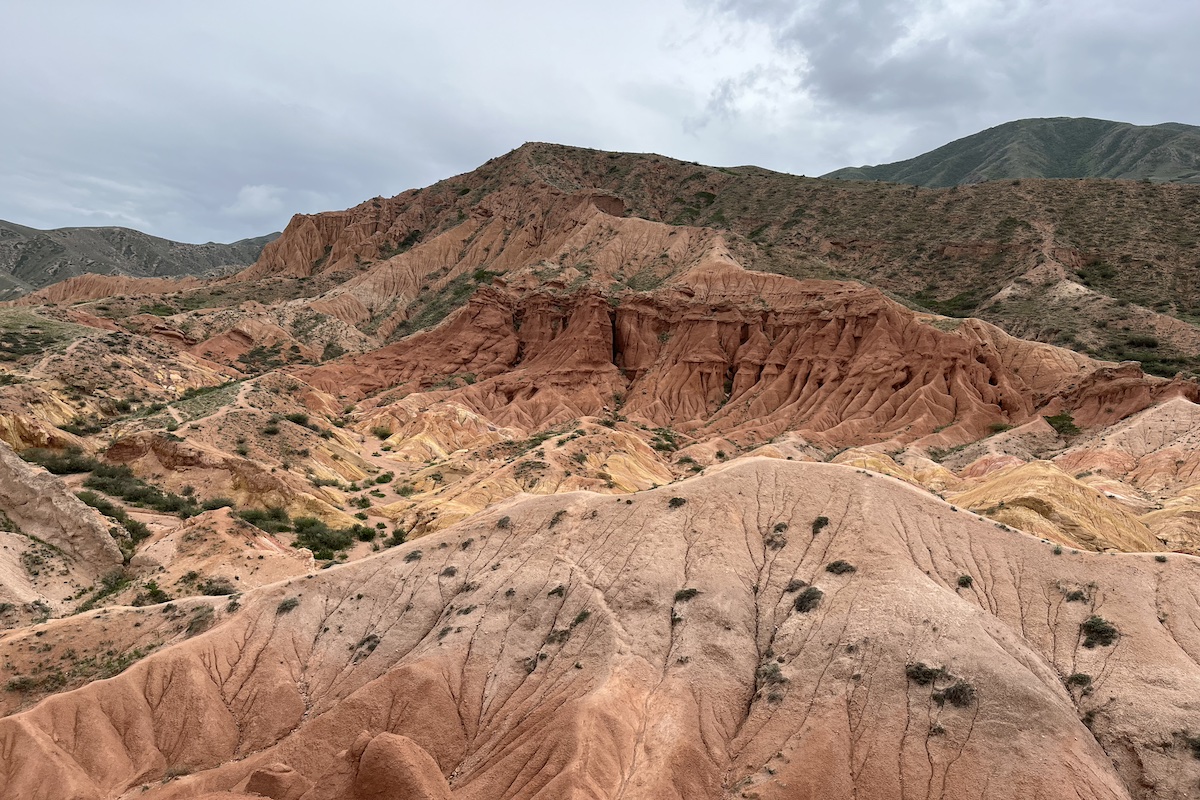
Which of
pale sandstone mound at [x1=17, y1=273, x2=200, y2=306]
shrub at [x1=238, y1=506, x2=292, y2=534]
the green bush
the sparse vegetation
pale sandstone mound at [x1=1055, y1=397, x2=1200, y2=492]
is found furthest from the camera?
pale sandstone mound at [x1=17, y1=273, x2=200, y2=306]

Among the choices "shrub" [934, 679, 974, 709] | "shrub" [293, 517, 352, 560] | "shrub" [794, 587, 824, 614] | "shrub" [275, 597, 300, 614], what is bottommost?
"shrub" [293, 517, 352, 560]

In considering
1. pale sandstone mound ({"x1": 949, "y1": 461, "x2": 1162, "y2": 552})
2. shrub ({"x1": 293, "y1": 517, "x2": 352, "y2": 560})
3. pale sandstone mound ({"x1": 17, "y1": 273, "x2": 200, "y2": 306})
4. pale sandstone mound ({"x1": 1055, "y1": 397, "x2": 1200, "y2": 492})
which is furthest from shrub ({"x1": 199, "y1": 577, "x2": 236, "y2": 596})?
pale sandstone mound ({"x1": 17, "y1": 273, "x2": 200, "y2": 306})

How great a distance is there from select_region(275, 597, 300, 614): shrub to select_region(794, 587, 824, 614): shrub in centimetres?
1940

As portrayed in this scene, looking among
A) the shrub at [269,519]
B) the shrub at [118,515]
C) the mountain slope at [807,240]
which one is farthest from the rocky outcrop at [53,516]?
the mountain slope at [807,240]

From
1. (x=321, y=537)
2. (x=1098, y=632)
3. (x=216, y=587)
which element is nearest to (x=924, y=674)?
(x=1098, y=632)

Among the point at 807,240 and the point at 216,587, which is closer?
the point at 216,587

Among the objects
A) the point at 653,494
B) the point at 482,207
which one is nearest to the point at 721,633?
the point at 653,494

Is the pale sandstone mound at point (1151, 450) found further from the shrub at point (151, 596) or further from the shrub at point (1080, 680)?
the shrub at point (151, 596)

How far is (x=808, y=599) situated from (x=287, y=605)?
789 inches

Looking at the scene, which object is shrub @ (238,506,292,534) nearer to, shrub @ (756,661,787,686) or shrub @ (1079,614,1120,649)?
shrub @ (756,661,787,686)

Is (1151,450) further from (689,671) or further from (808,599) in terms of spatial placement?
(689,671)

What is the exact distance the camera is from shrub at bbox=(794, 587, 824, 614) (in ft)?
79.6

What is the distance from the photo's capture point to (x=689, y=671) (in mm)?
23188

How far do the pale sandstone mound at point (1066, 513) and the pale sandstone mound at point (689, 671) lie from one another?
12.8m
